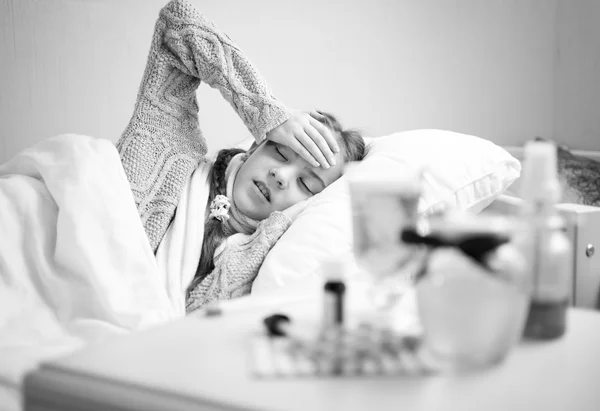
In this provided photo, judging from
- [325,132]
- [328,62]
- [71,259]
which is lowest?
[71,259]

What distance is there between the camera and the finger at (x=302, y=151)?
1480mm

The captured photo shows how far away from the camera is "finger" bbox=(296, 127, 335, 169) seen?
148 centimetres

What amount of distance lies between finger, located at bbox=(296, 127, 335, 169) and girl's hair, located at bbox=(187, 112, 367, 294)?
0.11 metres

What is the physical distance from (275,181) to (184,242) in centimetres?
24

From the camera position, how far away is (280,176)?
1496 millimetres

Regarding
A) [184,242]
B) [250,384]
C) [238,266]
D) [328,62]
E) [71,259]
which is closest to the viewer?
[250,384]

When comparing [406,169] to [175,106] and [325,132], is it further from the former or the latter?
[175,106]

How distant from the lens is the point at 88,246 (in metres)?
1.13

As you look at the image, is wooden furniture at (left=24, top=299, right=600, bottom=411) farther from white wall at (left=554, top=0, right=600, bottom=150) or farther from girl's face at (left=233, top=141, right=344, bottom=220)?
white wall at (left=554, top=0, right=600, bottom=150)

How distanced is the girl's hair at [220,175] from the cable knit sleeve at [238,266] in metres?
0.03

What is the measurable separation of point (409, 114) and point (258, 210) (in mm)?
1046

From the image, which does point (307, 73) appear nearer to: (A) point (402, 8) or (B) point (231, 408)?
(A) point (402, 8)

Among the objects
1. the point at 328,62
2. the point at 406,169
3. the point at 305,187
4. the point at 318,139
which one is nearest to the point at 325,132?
the point at 318,139

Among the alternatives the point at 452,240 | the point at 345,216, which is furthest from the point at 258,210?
the point at 452,240
